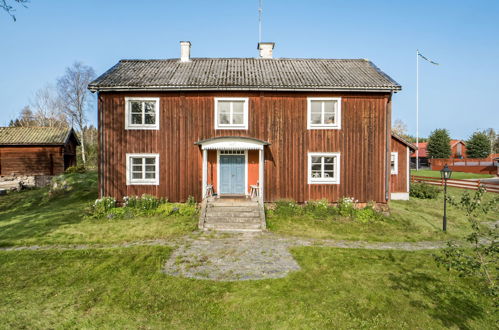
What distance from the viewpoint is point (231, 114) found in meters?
14.8

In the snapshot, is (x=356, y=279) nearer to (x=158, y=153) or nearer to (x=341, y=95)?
(x=341, y=95)

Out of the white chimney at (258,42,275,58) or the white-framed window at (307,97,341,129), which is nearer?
the white-framed window at (307,97,341,129)

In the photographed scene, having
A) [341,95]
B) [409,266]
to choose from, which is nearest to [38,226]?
[409,266]

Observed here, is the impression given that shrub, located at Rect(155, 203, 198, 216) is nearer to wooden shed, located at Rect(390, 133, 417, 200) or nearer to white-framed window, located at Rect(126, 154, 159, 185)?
white-framed window, located at Rect(126, 154, 159, 185)

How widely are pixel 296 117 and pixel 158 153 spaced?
25.4ft

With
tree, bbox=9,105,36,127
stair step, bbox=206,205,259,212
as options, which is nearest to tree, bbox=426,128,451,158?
stair step, bbox=206,205,259,212

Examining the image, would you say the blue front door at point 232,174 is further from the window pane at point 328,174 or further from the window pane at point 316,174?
the window pane at point 328,174

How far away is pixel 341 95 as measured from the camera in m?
14.8

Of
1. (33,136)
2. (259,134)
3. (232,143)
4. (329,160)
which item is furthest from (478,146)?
(33,136)

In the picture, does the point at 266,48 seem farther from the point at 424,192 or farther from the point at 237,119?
the point at 424,192

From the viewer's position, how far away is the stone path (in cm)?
747

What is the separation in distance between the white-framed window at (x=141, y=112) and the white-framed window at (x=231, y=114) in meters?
3.34

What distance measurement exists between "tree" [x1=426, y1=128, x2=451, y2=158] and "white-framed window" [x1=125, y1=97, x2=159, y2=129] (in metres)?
58.7

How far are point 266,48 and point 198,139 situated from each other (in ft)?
28.2
